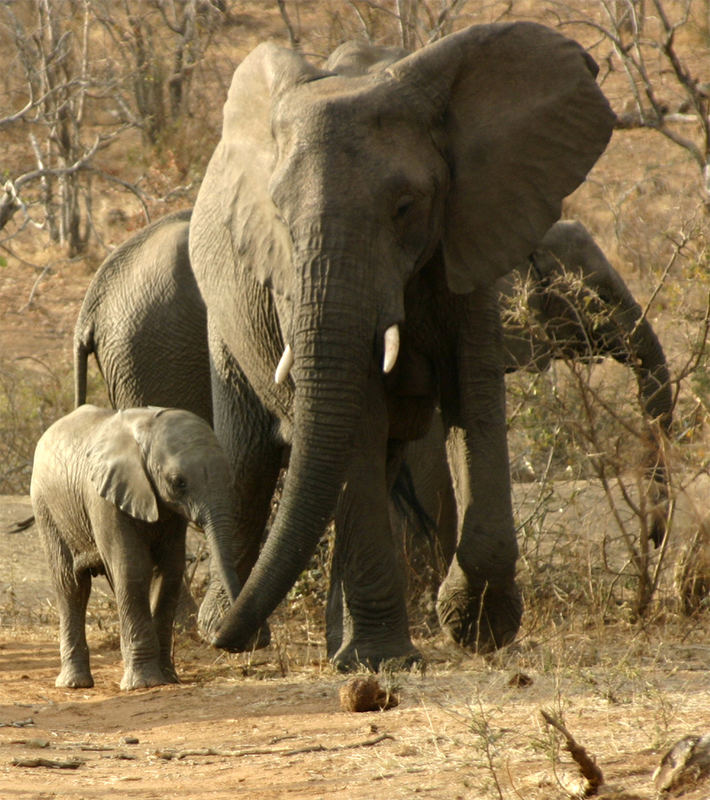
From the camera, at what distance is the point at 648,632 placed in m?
5.96

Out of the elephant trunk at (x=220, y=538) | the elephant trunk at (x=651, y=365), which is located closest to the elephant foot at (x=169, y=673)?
the elephant trunk at (x=220, y=538)

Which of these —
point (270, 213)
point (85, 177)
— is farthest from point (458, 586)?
point (85, 177)

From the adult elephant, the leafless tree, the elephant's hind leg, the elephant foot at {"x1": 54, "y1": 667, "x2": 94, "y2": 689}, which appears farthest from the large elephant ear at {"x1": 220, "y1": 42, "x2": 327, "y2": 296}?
the leafless tree

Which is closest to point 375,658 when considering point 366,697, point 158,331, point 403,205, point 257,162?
point 366,697

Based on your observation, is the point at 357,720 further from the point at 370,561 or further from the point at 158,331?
the point at 158,331

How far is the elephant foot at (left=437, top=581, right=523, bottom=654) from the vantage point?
545cm

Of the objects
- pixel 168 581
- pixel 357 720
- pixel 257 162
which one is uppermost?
pixel 257 162

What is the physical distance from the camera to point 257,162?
5.45 m

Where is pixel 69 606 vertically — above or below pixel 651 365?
below

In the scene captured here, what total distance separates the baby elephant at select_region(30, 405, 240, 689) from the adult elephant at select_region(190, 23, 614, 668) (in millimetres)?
445

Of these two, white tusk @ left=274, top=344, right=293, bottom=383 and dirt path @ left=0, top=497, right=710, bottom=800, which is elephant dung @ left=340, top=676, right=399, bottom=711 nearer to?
dirt path @ left=0, top=497, right=710, bottom=800

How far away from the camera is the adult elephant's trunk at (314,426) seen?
4.83 metres

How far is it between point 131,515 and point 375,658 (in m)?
1.05

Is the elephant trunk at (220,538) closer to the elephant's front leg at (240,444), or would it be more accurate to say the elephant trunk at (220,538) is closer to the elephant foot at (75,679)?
the elephant's front leg at (240,444)
